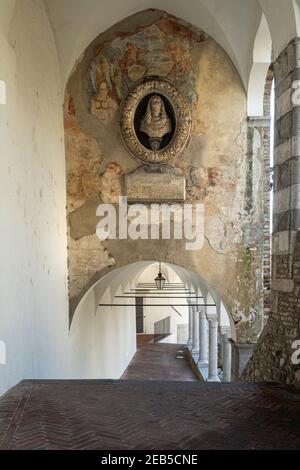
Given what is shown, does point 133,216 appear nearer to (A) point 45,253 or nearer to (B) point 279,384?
(A) point 45,253

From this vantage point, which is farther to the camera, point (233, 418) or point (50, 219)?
point (50, 219)

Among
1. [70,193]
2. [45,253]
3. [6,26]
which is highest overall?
[6,26]

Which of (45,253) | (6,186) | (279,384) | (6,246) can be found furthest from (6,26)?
(279,384)

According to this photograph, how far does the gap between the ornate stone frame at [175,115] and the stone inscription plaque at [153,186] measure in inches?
12.5

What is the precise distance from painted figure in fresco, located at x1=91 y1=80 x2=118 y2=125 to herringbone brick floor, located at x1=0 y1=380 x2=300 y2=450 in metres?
4.83

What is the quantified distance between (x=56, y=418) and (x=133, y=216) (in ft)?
14.5

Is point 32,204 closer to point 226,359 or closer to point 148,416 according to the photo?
point 148,416

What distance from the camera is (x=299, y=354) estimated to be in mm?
4395

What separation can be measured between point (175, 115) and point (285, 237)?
11.8ft

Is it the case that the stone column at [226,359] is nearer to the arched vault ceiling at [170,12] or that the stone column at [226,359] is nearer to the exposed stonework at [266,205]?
the exposed stonework at [266,205]

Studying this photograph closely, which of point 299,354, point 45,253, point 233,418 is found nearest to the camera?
point 233,418

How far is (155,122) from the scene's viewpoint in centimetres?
745

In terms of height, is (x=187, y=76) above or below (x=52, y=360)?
above

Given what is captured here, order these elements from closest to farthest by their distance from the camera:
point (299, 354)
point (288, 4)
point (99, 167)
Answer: point (299, 354)
point (288, 4)
point (99, 167)
